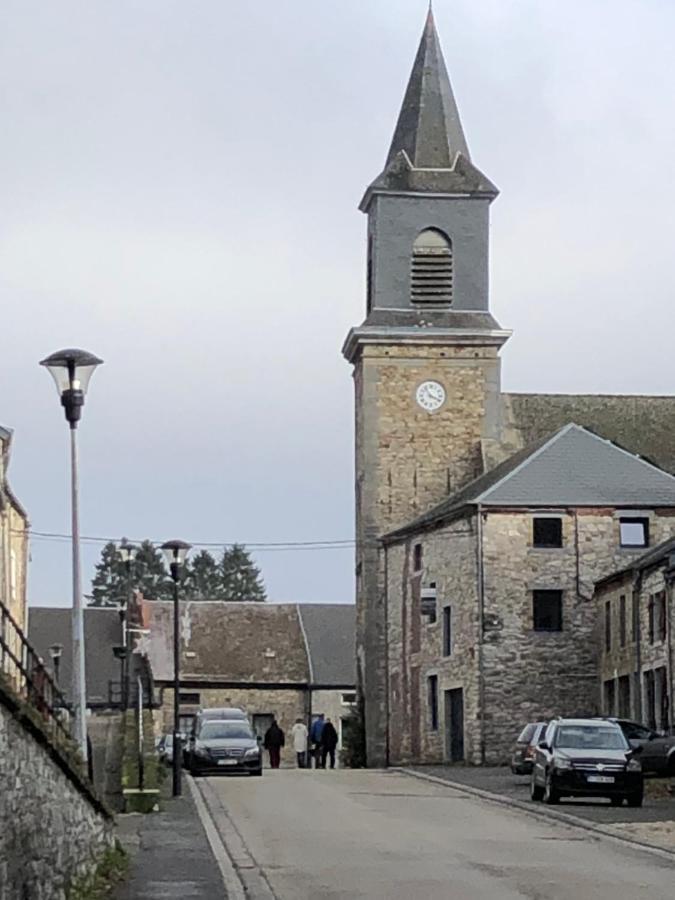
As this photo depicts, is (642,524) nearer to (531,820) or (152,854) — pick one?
(531,820)

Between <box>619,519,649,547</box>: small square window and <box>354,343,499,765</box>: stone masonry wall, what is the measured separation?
7.36 metres

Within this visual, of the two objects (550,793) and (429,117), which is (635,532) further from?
(550,793)

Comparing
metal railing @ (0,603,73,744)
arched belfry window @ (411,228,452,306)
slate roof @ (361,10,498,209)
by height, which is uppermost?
slate roof @ (361,10,498,209)

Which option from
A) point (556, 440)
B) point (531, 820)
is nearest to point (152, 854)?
point (531, 820)

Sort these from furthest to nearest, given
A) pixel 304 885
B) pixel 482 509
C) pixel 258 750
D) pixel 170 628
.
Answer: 1. pixel 170 628
2. pixel 482 509
3. pixel 258 750
4. pixel 304 885

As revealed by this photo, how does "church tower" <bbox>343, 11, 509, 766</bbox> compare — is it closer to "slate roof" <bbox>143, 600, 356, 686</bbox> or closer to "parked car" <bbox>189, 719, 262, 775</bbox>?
"slate roof" <bbox>143, 600, 356, 686</bbox>

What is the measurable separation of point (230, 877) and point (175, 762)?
1333 cm

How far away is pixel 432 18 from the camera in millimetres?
63062

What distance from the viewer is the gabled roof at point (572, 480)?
5216 centimetres

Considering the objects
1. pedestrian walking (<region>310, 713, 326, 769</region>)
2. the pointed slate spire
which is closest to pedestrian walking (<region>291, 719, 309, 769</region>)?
pedestrian walking (<region>310, 713, 326, 769</region>)

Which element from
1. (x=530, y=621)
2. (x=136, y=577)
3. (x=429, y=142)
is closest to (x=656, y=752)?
(x=530, y=621)

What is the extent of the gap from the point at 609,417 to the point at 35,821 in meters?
51.0

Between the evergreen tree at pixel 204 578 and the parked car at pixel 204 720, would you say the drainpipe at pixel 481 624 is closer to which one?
the parked car at pixel 204 720

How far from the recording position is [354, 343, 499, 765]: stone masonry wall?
2320 inches
